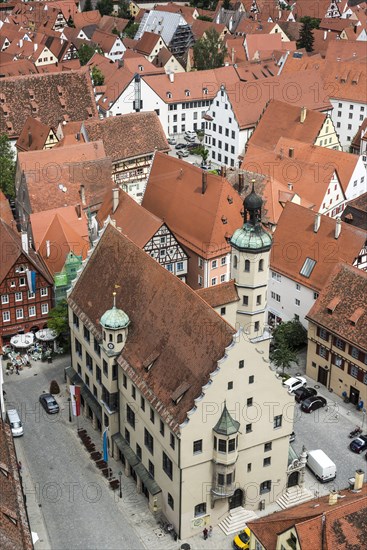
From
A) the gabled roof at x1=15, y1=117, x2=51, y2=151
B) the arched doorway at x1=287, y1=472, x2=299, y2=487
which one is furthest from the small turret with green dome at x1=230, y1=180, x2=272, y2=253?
the gabled roof at x1=15, y1=117, x2=51, y2=151

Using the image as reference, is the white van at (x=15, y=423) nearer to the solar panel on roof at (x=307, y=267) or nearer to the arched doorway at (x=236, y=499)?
the arched doorway at (x=236, y=499)

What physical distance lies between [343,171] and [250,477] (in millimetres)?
53560

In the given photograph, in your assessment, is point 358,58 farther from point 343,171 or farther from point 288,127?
point 343,171

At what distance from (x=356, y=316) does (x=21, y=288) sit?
3274 centimetres

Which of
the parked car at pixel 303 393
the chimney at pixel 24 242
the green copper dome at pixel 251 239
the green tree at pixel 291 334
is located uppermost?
the green copper dome at pixel 251 239

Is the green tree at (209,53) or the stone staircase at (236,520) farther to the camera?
the green tree at (209,53)

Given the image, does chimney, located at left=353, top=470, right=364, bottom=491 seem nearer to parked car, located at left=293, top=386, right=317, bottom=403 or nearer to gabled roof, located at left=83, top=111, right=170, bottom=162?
parked car, located at left=293, top=386, right=317, bottom=403

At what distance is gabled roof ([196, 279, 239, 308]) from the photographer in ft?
219

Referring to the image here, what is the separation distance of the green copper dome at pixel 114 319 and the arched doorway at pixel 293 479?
17.1m

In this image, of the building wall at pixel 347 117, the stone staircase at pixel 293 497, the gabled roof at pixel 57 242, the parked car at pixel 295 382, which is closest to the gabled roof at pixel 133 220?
the gabled roof at pixel 57 242

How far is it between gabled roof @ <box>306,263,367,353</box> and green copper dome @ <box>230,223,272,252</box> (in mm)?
15860

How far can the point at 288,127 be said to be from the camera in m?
120

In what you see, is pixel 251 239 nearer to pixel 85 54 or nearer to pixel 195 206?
pixel 195 206

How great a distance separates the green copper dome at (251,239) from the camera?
61.2 meters
